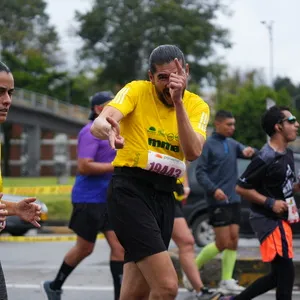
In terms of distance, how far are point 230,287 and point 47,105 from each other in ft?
216

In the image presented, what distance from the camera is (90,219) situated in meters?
7.90

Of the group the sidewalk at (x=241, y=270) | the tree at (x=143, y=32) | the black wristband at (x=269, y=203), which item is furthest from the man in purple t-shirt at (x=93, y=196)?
the tree at (x=143, y=32)

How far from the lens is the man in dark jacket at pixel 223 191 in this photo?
29.7 feet

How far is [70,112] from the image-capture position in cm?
7450

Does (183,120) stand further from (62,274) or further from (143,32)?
(143,32)

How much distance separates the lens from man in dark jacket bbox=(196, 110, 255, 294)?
356 inches

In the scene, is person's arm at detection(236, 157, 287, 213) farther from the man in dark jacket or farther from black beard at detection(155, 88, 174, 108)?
the man in dark jacket

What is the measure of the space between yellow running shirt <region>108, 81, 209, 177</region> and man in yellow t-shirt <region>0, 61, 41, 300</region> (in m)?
0.89

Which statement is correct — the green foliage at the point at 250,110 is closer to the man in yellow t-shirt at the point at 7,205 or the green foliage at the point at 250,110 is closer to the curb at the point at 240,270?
the curb at the point at 240,270

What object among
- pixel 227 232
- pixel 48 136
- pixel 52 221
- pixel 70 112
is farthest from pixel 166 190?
pixel 48 136

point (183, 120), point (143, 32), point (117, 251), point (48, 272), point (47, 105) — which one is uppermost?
point (143, 32)

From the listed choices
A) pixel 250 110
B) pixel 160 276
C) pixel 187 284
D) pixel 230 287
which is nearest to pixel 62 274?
pixel 187 284

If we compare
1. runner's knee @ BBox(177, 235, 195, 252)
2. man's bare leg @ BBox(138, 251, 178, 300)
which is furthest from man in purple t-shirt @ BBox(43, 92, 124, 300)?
man's bare leg @ BBox(138, 251, 178, 300)

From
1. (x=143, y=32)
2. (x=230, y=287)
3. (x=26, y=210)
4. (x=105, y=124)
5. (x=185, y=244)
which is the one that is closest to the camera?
(x=26, y=210)
